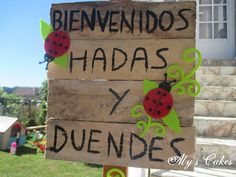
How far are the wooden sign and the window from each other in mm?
4996

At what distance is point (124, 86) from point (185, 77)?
0.28 meters

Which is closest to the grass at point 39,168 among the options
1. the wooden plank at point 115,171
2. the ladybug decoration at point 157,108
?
the wooden plank at point 115,171

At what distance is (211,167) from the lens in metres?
2.40

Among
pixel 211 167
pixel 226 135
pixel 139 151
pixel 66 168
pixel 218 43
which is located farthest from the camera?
pixel 218 43

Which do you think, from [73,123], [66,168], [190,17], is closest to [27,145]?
[66,168]

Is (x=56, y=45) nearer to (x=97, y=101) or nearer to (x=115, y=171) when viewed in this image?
(x=97, y=101)

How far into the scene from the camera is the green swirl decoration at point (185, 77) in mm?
1264

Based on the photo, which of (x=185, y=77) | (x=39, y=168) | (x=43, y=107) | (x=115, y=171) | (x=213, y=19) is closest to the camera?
(x=185, y=77)

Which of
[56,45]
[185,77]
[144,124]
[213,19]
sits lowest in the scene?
[144,124]

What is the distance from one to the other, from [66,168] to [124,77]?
3.05 m

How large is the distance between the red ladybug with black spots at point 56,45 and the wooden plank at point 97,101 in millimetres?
128

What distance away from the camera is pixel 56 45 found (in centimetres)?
142

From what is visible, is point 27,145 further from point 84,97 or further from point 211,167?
point 84,97

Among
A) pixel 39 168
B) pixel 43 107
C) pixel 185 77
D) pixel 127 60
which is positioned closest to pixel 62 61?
pixel 127 60
